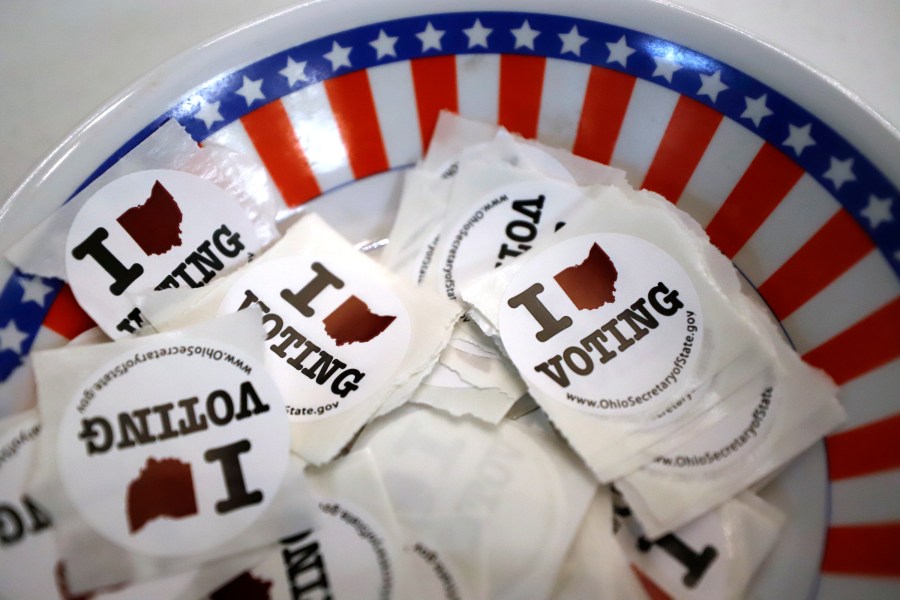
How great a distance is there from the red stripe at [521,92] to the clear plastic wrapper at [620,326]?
5.0 inches

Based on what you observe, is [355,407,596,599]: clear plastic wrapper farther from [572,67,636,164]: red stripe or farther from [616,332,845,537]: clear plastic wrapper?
[572,67,636,164]: red stripe

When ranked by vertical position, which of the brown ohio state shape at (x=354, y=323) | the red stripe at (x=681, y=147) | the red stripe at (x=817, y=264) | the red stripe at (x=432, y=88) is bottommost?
the red stripe at (x=817, y=264)

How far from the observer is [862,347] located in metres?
0.56

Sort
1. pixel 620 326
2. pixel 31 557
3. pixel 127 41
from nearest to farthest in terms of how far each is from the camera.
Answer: pixel 31 557
pixel 620 326
pixel 127 41

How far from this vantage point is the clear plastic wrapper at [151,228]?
1.91 ft

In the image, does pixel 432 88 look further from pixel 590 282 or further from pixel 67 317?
pixel 67 317

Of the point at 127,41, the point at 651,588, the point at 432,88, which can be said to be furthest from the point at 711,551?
the point at 127,41

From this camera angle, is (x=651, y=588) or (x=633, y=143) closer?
(x=651, y=588)

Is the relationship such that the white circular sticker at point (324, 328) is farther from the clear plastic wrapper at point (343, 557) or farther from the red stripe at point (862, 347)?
the red stripe at point (862, 347)

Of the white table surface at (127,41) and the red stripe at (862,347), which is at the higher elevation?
the white table surface at (127,41)

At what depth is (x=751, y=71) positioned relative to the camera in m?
0.59

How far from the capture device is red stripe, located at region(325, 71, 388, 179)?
0.68 metres

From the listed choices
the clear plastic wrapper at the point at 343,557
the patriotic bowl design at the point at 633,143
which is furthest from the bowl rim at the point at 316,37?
the clear plastic wrapper at the point at 343,557

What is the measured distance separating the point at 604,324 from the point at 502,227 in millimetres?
160
